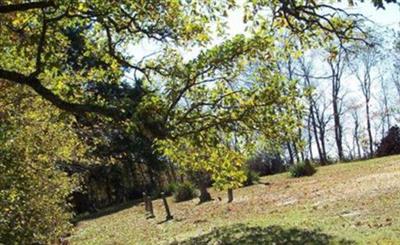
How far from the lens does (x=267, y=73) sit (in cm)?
1118

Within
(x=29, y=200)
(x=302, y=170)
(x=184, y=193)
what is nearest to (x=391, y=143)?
(x=302, y=170)

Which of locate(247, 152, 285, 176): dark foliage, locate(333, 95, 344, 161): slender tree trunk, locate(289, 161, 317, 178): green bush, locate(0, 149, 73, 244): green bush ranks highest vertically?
locate(333, 95, 344, 161): slender tree trunk

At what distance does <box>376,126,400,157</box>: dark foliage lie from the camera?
4428 centimetres

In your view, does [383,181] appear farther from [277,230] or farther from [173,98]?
[173,98]

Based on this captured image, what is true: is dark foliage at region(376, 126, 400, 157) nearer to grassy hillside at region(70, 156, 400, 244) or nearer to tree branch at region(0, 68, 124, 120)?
grassy hillside at region(70, 156, 400, 244)

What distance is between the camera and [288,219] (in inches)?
715

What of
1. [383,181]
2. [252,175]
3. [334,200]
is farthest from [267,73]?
[252,175]

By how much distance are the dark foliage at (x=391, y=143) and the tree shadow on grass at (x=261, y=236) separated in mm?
29050

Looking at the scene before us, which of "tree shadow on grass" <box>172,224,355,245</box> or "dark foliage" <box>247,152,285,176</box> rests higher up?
"dark foliage" <box>247,152,285,176</box>

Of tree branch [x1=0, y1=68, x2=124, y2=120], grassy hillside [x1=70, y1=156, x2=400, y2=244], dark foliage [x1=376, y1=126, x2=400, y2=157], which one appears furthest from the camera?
dark foliage [x1=376, y1=126, x2=400, y2=157]

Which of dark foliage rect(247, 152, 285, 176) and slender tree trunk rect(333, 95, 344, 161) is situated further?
slender tree trunk rect(333, 95, 344, 161)

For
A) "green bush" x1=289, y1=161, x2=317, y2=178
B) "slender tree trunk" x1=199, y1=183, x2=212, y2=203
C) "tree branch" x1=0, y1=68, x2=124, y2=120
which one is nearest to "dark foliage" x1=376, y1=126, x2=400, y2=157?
"green bush" x1=289, y1=161, x2=317, y2=178

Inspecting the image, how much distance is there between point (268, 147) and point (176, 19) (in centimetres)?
331

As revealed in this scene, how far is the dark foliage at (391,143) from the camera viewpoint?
4428 centimetres
